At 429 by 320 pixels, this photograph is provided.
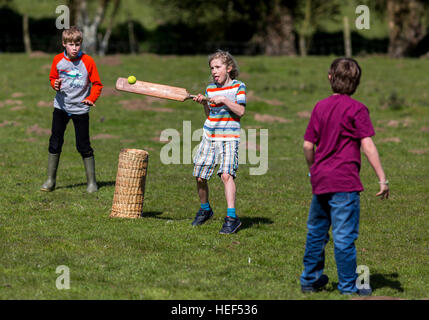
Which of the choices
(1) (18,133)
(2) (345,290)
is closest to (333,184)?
(2) (345,290)

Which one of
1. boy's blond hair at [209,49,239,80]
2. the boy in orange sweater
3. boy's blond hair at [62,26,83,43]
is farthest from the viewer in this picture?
the boy in orange sweater

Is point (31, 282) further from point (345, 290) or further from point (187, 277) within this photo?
point (345, 290)

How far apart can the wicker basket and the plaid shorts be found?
4.42 feet

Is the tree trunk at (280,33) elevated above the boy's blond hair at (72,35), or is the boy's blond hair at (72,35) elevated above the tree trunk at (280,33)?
the tree trunk at (280,33)

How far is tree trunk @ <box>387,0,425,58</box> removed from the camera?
4512cm

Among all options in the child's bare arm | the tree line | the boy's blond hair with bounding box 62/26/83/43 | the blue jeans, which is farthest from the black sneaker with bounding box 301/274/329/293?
the tree line

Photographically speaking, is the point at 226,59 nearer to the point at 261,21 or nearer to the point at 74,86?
the point at 74,86

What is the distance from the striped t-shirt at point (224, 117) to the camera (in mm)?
9945

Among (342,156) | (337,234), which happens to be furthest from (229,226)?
(342,156)

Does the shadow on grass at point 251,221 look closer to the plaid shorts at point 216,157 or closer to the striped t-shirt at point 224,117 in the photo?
the plaid shorts at point 216,157

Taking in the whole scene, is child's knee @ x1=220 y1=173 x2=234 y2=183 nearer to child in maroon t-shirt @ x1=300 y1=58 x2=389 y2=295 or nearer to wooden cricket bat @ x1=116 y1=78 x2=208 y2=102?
wooden cricket bat @ x1=116 y1=78 x2=208 y2=102

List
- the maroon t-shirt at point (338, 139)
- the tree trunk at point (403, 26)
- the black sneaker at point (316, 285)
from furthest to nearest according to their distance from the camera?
the tree trunk at point (403, 26) → the black sneaker at point (316, 285) → the maroon t-shirt at point (338, 139)

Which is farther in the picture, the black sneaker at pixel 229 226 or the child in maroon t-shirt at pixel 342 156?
the black sneaker at pixel 229 226

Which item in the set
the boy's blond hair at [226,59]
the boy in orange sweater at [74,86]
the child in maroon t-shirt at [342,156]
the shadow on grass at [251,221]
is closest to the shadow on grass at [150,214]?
the shadow on grass at [251,221]
